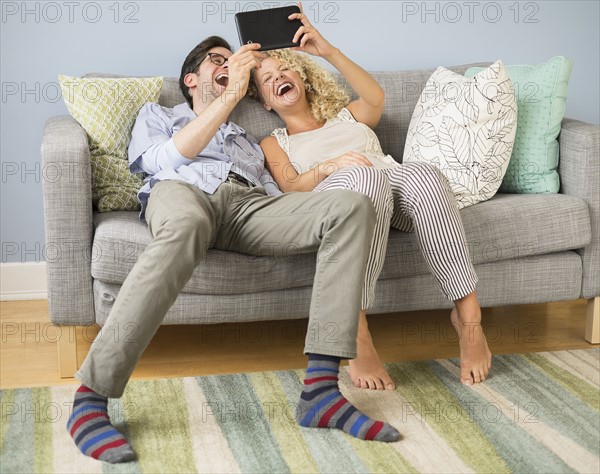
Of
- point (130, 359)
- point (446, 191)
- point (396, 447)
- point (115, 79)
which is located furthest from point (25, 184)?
point (396, 447)

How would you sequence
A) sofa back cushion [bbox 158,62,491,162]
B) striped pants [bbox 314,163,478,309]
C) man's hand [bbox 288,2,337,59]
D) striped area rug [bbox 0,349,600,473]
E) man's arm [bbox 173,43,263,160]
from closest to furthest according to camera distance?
striped area rug [bbox 0,349,600,473]
striped pants [bbox 314,163,478,309]
man's arm [bbox 173,43,263,160]
man's hand [bbox 288,2,337,59]
sofa back cushion [bbox 158,62,491,162]

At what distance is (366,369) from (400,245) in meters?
0.36

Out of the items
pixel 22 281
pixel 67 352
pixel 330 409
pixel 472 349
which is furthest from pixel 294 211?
pixel 22 281

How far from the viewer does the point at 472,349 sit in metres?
2.11

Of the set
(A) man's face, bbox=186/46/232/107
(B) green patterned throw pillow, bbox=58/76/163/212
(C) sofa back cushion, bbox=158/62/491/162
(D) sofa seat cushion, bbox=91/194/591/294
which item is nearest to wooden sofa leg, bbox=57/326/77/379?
(D) sofa seat cushion, bbox=91/194/591/294

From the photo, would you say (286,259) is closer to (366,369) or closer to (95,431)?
(366,369)

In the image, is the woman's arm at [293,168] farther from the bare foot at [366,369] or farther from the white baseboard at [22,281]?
the white baseboard at [22,281]

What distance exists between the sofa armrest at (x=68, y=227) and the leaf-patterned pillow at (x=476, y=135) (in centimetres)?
100

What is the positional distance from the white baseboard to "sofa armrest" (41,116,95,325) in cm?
80

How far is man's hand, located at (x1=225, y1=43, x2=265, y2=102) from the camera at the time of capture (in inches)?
86.2

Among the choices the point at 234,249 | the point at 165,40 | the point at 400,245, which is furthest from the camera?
the point at 165,40

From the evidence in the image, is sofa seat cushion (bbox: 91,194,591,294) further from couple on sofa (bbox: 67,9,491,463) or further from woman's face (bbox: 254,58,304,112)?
woman's face (bbox: 254,58,304,112)

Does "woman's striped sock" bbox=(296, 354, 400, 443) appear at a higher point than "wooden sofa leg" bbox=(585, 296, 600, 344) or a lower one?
higher

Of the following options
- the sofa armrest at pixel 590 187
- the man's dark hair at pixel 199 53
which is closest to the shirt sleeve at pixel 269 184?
the man's dark hair at pixel 199 53
